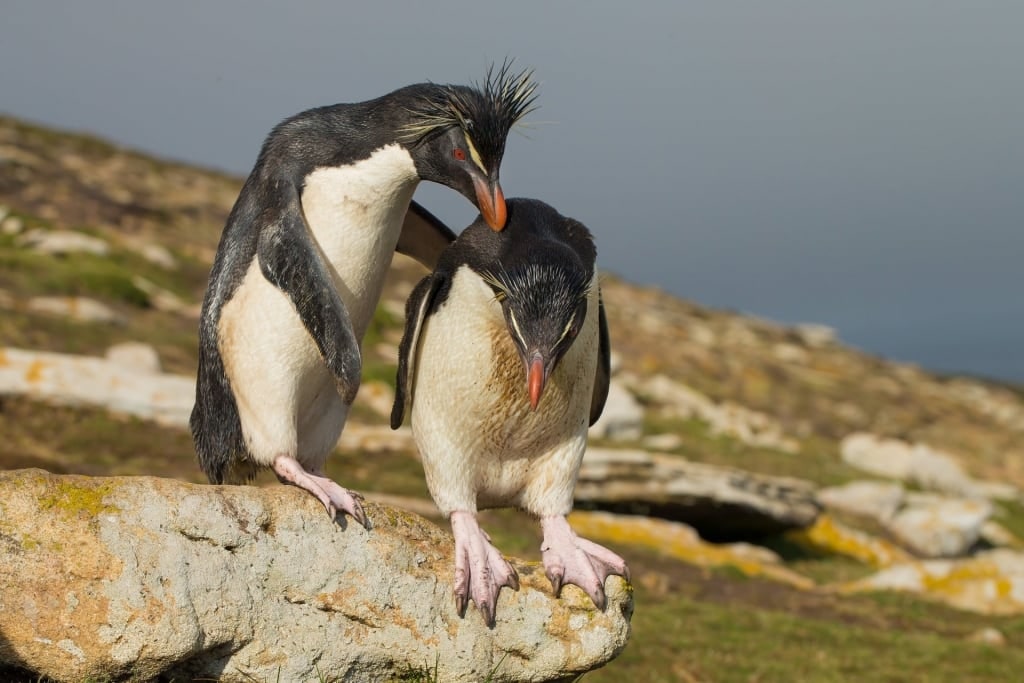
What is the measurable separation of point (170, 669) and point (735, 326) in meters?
47.8

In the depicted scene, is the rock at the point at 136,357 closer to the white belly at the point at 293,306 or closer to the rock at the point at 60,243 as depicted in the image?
the rock at the point at 60,243

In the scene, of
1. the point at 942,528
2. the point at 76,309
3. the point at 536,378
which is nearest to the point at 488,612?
the point at 536,378

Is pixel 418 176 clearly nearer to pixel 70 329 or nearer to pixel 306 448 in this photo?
pixel 306 448

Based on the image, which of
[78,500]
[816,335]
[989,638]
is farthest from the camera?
[816,335]

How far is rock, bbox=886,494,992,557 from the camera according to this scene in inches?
680

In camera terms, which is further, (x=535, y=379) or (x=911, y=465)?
(x=911, y=465)

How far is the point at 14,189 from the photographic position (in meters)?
33.8

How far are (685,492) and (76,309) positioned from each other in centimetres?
1169

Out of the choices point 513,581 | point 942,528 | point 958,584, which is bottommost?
point 958,584

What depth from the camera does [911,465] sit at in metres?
23.4

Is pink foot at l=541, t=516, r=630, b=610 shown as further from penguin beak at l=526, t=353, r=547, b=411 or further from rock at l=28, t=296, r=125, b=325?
rock at l=28, t=296, r=125, b=325

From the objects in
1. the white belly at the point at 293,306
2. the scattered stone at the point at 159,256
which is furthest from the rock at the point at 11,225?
the white belly at the point at 293,306

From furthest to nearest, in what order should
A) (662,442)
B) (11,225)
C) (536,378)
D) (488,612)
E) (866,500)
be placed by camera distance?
(11,225)
(662,442)
(866,500)
(488,612)
(536,378)

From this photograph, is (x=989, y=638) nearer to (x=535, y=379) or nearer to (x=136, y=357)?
(x=535, y=379)
